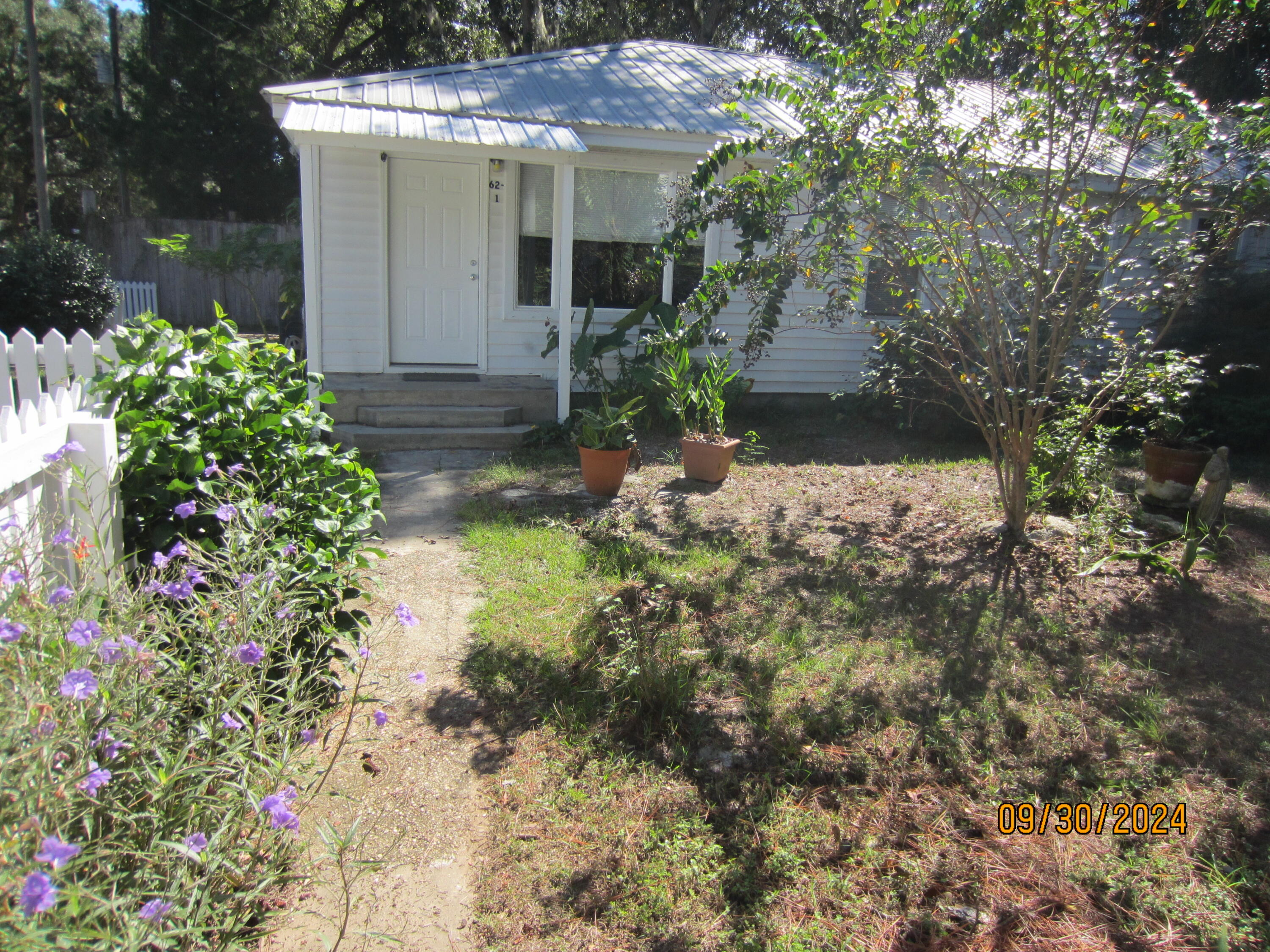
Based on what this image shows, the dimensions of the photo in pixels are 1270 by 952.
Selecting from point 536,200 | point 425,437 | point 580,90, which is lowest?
point 425,437

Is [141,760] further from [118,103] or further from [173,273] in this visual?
[118,103]

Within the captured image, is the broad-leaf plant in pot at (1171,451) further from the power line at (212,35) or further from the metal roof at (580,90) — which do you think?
the power line at (212,35)

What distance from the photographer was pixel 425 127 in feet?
23.6

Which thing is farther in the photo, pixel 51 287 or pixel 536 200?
pixel 51 287

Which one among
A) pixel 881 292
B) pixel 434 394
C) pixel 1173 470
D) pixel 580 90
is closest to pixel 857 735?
pixel 1173 470

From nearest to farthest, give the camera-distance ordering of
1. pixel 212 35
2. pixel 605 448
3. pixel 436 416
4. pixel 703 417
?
pixel 605 448
pixel 703 417
pixel 436 416
pixel 212 35

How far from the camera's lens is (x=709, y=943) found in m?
2.23

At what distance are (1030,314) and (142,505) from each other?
4.75 metres

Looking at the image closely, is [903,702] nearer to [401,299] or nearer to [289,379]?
[289,379]

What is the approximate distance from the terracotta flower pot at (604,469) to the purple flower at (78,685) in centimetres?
452

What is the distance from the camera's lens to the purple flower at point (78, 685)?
56.9 inches

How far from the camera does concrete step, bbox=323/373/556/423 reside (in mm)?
7887

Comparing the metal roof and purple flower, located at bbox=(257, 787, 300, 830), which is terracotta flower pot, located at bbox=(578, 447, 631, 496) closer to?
the metal roof

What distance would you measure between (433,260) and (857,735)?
7.15 m
